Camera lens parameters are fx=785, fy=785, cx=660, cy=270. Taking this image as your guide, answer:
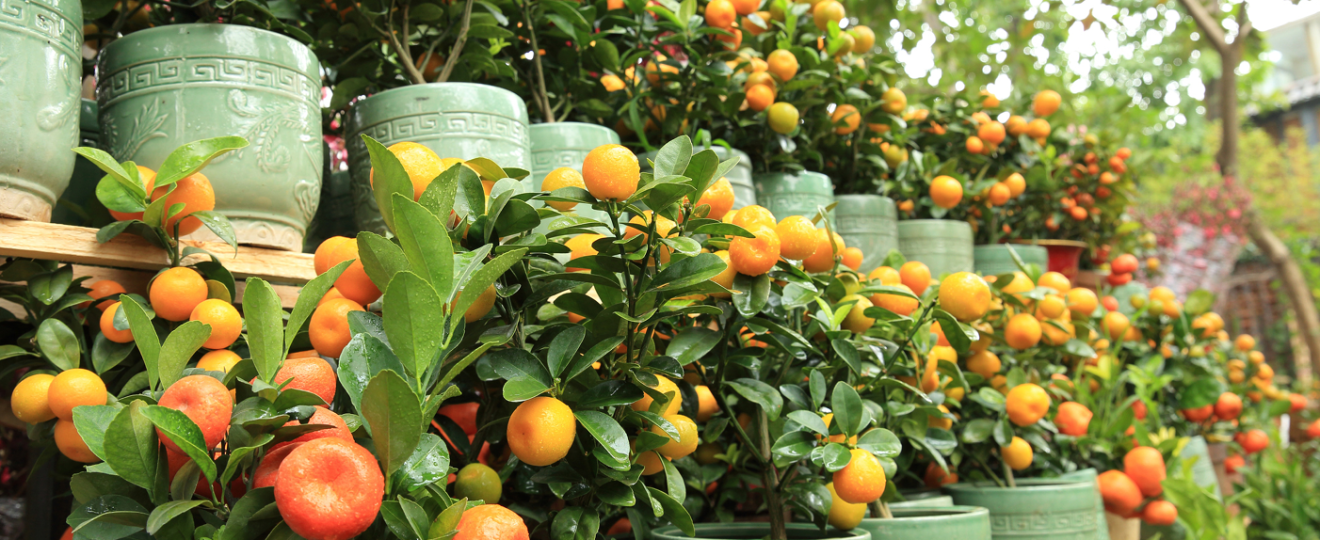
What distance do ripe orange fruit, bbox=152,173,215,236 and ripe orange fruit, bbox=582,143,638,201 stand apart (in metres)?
0.28

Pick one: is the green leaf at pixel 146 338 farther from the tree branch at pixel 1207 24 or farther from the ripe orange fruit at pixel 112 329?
the tree branch at pixel 1207 24

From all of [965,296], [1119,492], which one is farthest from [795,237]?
[1119,492]

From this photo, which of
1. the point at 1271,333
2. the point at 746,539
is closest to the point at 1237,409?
the point at 746,539

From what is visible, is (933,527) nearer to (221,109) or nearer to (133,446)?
(133,446)

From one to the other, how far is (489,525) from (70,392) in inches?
11.6

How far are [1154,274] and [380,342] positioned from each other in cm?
207

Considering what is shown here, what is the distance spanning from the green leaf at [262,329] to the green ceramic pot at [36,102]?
240 mm

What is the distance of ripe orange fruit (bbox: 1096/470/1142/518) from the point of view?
3.20ft

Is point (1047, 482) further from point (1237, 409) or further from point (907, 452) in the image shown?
point (1237, 409)

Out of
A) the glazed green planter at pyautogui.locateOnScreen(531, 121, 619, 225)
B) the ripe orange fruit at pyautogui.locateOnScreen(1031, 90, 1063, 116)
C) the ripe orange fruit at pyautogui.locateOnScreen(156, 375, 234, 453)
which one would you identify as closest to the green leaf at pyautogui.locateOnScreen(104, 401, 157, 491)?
the ripe orange fruit at pyautogui.locateOnScreen(156, 375, 234, 453)

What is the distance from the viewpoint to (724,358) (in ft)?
1.89

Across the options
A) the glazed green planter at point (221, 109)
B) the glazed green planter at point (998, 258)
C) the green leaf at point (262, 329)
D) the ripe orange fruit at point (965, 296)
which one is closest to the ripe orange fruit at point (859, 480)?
the ripe orange fruit at point (965, 296)

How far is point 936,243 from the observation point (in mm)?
1226

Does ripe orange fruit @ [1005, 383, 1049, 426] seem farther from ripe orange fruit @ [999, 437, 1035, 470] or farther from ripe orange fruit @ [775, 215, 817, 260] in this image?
ripe orange fruit @ [775, 215, 817, 260]
